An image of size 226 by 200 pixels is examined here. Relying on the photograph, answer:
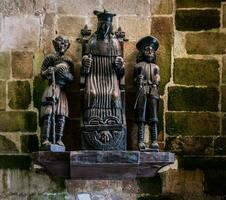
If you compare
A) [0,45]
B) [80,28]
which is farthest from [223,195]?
[0,45]

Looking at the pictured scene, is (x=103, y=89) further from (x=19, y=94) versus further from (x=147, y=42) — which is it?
(x=19, y=94)

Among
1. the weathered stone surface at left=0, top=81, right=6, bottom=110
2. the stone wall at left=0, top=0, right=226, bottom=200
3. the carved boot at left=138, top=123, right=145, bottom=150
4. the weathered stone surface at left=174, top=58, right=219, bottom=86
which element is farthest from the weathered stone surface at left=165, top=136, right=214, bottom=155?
the weathered stone surface at left=0, top=81, right=6, bottom=110

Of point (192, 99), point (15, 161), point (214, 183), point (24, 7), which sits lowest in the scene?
point (214, 183)

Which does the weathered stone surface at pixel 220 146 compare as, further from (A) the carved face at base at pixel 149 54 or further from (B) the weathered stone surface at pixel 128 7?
(B) the weathered stone surface at pixel 128 7

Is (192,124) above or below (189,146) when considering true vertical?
above

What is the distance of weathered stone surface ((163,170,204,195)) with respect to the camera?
153 inches

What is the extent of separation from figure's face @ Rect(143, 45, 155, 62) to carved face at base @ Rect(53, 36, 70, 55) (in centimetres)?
47

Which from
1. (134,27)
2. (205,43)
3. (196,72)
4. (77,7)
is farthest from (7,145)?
(205,43)

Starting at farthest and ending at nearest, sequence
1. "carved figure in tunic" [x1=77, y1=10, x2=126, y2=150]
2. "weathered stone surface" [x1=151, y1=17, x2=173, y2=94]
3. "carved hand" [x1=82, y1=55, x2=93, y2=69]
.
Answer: "weathered stone surface" [x1=151, y1=17, x2=173, y2=94] < "carved hand" [x1=82, y1=55, x2=93, y2=69] < "carved figure in tunic" [x1=77, y1=10, x2=126, y2=150]

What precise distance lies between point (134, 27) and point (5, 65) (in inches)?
32.3

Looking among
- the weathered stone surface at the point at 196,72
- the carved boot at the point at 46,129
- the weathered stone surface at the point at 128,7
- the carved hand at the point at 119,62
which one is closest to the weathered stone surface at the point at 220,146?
the weathered stone surface at the point at 196,72

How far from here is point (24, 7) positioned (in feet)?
13.2

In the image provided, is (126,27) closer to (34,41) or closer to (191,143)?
(34,41)

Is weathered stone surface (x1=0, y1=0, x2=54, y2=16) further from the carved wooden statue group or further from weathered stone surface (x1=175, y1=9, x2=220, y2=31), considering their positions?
weathered stone surface (x1=175, y1=9, x2=220, y2=31)
